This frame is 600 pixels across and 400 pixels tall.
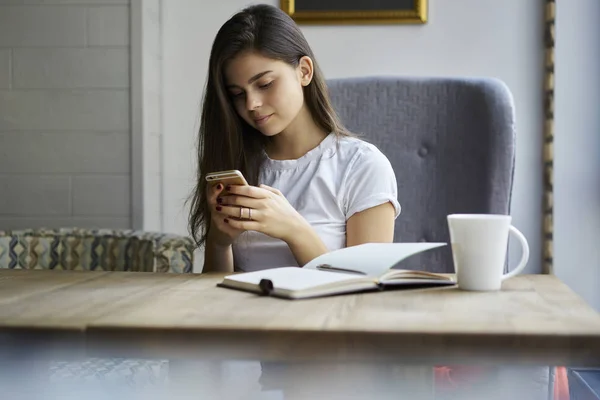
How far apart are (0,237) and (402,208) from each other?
4.02 feet

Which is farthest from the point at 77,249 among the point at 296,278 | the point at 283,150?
the point at 296,278

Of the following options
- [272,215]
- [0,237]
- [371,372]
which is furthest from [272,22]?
[0,237]

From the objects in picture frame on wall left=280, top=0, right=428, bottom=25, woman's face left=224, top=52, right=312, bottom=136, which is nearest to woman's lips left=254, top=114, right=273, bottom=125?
woman's face left=224, top=52, right=312, bottom=136

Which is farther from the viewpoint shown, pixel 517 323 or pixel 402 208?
pixel 402 208

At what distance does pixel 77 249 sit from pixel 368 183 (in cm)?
111

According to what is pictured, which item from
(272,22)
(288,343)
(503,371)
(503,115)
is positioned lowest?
(503,371)

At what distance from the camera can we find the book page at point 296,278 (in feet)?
3.18

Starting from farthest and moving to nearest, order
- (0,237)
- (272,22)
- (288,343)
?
(0,237) → (272,22) → (288,343)

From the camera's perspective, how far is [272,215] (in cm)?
135

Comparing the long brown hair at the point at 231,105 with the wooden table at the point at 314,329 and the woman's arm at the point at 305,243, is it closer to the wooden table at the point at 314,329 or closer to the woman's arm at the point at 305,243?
the woman's arm at the point at 305,243

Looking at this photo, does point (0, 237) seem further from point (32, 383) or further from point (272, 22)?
point (32, 383)

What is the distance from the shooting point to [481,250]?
1015 mm

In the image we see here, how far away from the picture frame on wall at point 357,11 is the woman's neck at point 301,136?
81cm

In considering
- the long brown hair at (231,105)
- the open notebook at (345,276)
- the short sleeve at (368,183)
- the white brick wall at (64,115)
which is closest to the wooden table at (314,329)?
the open notebook at (345,276)
